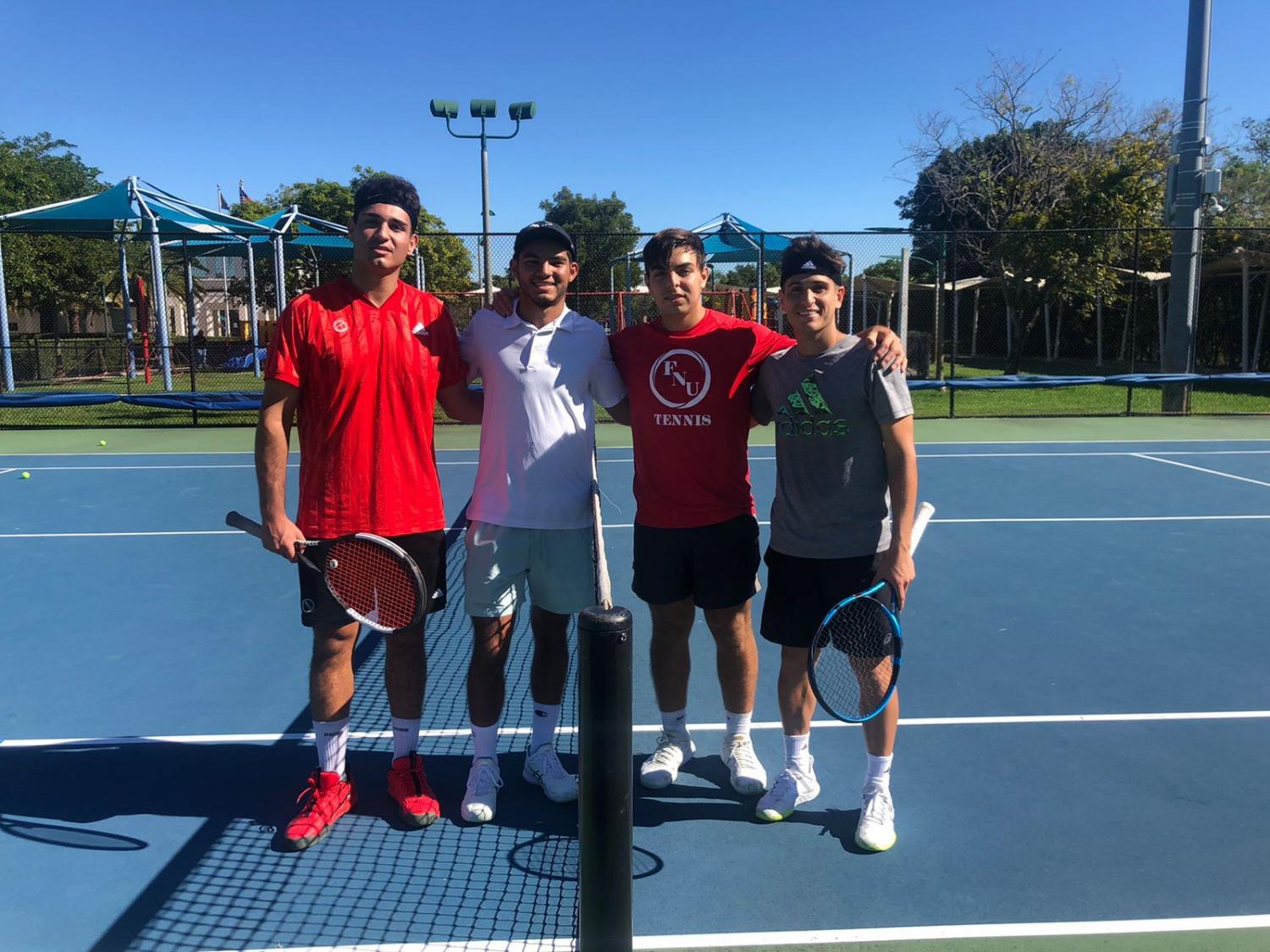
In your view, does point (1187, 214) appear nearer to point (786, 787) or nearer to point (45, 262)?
point (786, 787)

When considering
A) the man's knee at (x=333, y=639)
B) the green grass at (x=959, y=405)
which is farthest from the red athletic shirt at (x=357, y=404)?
the green grass at (x=959, y=405)

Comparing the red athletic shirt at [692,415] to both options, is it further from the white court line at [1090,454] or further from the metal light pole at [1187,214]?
the metal light pole at [1187,214]

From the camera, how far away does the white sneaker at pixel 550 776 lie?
3.27m

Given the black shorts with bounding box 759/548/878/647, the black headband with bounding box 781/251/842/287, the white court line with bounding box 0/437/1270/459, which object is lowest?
the white court line with bounding box 0/437/1270/459

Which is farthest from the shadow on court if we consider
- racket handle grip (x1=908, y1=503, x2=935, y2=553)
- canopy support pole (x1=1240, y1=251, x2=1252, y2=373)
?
canopy support pole (x1=1240, y1=251, x2=1252, y2=373)

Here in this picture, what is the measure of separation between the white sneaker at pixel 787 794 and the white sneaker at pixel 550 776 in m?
0.65

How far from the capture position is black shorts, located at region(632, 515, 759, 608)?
320 centimetres

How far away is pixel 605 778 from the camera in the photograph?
170 cm

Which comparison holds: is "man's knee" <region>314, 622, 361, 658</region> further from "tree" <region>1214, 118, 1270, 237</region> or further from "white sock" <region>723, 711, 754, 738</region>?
"tree" <region>1214, 118, 1270, 237</region>

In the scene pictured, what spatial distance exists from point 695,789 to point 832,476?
128cm

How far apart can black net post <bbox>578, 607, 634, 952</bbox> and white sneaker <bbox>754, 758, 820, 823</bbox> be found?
149cm

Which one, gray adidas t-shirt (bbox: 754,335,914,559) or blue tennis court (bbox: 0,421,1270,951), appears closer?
blue tennis court (bbox: 0,421,1270,951)

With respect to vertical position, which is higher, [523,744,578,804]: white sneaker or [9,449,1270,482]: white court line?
[9,449,1270,482]: white court line

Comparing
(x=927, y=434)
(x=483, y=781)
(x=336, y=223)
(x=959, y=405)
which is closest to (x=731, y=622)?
(x=483, y=781)
